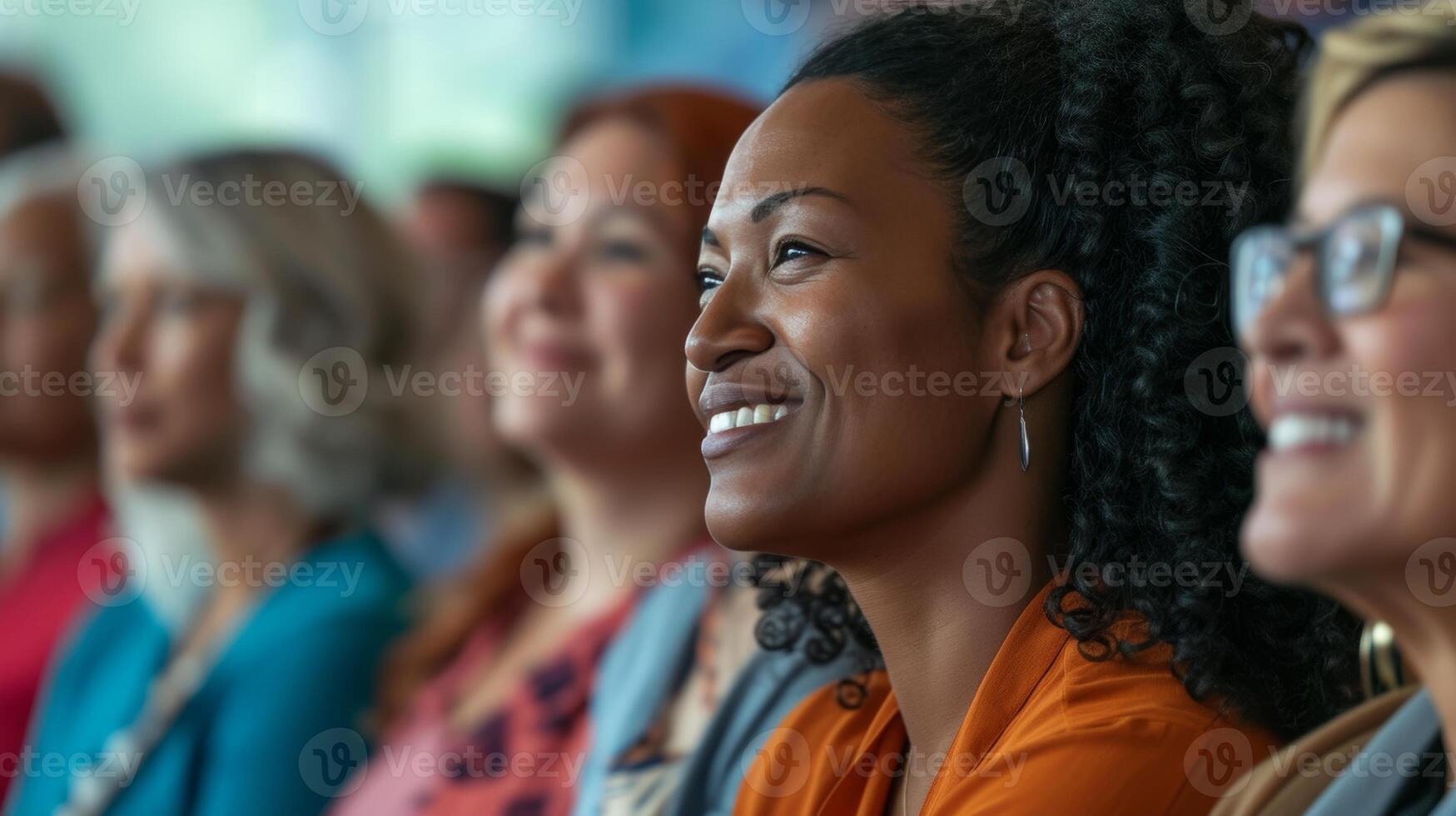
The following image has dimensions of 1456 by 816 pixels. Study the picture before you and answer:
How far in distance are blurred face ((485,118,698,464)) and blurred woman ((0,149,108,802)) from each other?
1.16 m

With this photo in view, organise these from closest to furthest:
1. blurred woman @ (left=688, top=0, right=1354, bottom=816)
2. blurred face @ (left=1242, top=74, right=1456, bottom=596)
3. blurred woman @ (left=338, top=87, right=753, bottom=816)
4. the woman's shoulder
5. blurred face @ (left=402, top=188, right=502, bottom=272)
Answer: blurred face @ (left=1242, top=74, right=1456, bottom=596) < the woman's shoulder < blurred woman @ (left=688, top=0, right=1354, bottom=816) < blurred woman @ (left=338, top=87, right=753, bottom=816) < blurred face @ (left=402, top=188, right=502, bottom=272)

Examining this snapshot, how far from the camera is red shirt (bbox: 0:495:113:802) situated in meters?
2.50

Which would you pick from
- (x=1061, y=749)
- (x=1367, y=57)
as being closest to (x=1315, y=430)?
(x=1367, y=57)

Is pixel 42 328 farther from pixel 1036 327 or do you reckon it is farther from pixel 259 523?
pixel 1036 327

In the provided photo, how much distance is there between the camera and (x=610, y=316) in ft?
5.73

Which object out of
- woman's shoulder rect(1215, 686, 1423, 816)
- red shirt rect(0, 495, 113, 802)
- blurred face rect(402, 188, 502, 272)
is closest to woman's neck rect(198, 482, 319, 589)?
red shirt rect(0, 495, 113, 802)

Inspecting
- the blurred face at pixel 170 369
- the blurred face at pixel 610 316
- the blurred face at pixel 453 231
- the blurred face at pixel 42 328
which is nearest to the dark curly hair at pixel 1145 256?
the blurred face at pixel 610 316

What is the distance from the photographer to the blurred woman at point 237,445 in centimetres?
210

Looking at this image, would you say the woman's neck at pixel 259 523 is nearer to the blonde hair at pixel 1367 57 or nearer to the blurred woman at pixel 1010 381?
the blurred woman at pixel 1010 381

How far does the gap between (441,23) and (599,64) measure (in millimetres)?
603

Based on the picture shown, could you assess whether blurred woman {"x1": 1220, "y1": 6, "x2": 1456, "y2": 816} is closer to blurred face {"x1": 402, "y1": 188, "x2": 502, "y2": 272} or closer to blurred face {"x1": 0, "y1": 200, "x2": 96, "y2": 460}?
blurred face {"x1": 402, "y1": 188, "x2": 502, "y2": 272}

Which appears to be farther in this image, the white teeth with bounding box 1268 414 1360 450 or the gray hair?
the gray hair

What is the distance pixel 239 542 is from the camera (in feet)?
7.50

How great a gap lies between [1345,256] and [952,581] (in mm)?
436
